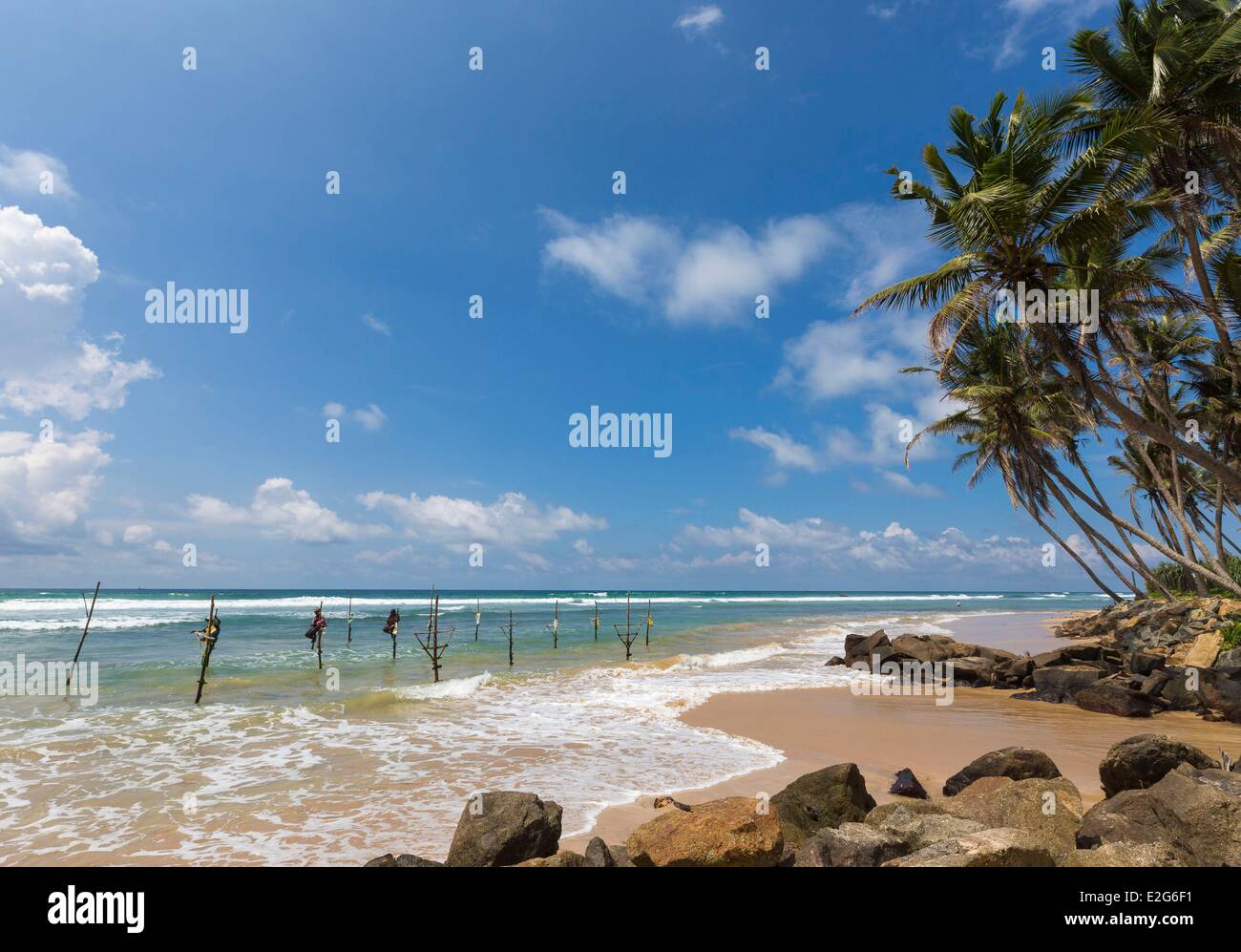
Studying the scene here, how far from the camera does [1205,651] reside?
16.8m

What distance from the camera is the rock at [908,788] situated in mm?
9062

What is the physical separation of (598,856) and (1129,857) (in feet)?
14.7

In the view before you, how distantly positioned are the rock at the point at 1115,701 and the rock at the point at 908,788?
9.76m

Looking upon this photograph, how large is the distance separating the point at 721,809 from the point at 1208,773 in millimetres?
6038

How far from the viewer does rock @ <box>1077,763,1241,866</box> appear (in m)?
5.25

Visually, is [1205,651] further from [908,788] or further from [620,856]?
[620,856]

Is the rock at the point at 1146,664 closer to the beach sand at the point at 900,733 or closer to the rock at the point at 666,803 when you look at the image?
the beach sand at the point at 900,733

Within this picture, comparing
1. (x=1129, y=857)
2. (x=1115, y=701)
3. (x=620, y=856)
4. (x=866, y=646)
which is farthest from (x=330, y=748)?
(x=866, y=646)

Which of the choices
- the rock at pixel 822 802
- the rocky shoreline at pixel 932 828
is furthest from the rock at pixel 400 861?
the rock at pixel 822 802
